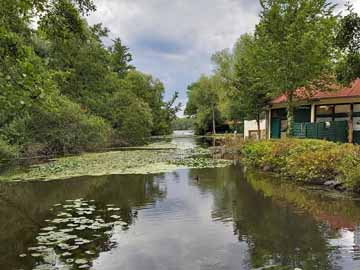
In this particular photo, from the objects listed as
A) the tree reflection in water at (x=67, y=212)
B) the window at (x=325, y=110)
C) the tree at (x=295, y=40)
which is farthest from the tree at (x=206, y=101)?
the tree reflection in water at (x=67, y=212)

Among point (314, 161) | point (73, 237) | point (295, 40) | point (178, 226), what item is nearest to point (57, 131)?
point (295, 40)

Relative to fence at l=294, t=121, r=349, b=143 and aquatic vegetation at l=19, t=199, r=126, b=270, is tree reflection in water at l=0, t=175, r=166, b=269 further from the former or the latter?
fence at l=294, t=121, r=349, b=143

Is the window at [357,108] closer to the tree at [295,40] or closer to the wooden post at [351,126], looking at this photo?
the wooden post at [351,126]

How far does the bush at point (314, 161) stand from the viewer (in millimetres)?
9656

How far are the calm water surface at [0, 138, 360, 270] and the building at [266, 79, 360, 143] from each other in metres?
8.87

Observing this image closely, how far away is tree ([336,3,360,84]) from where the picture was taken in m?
9.34

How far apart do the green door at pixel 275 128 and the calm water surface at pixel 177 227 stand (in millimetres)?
13726

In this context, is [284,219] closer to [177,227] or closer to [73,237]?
[177,227]

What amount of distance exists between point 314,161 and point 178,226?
5.90 m

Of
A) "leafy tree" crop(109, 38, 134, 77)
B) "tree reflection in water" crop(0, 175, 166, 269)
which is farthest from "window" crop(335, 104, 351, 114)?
"leafy tree" crop(109, 38, 134, 77)

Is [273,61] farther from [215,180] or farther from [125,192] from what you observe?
[125,192]

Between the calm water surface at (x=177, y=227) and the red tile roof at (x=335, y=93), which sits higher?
the red tile roof at (x=335, y=93)

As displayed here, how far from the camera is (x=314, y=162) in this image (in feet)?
36.2

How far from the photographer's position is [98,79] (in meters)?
32.8
